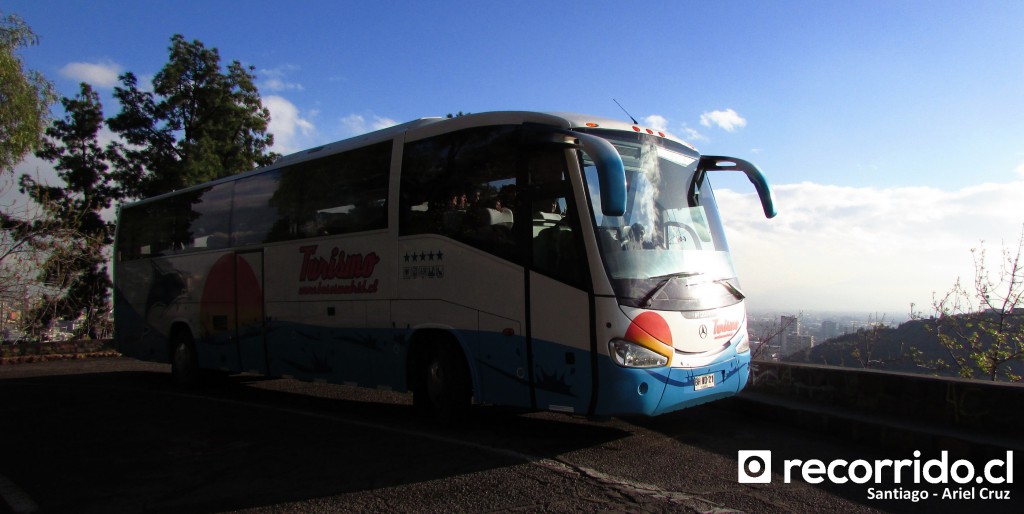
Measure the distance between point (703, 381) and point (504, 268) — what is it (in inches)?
88.1

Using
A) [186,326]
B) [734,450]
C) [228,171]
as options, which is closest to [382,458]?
[734,450]

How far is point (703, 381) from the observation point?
6.65 m

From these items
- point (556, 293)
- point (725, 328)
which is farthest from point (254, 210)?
point (725, 328)

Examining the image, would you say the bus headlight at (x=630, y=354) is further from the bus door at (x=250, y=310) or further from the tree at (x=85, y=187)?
the tree at (x=85, y=187)

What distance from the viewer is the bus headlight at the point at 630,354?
6.13m

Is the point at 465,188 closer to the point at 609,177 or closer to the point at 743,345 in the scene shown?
the point at 609,177

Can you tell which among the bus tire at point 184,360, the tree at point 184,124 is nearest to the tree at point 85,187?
the tree at point 184,124

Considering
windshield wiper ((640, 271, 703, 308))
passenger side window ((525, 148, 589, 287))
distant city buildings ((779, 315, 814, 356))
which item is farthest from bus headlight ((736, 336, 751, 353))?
distant city buildings ((779, 315, 814, 356))

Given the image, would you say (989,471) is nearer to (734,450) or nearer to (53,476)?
(734,450)

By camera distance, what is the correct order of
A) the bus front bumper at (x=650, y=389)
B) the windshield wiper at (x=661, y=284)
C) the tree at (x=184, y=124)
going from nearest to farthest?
1. the bus front bumper at (x=650, y=389)
2. the windshield wiper at (x=661, y=284)
3. the tree at (x=184, y=124)

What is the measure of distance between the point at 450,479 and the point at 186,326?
890cm

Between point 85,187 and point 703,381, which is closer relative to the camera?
point 703,381

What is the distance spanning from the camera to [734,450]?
6.69 m

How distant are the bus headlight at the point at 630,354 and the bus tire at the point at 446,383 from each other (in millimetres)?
2045
